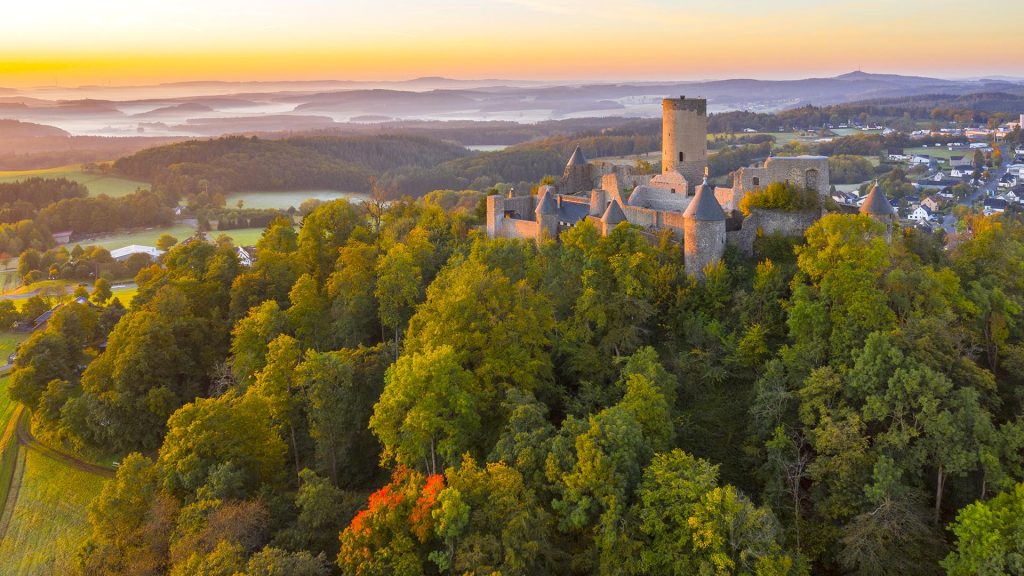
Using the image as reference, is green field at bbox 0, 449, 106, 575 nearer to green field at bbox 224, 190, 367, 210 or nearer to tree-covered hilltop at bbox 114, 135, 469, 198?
green field at bbox 224, 190, 367, 210

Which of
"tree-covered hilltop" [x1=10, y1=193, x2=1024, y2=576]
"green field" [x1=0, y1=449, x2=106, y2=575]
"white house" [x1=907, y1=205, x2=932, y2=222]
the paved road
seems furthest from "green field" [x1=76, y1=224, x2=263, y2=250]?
"white house" [x1=907, y1=205, x2=932, y2=222]

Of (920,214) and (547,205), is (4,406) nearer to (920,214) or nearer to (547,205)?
(547,205)

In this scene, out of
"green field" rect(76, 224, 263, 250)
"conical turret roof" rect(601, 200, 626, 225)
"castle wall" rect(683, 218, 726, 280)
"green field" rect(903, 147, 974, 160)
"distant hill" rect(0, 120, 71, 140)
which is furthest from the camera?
"distant hill" rect(0, 120, 71, 140)

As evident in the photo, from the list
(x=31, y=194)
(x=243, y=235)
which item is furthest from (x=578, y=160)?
(x=31, y=194)

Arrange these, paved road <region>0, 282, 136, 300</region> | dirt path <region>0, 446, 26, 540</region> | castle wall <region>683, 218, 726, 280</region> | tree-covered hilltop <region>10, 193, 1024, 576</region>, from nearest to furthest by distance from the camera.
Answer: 1. tree-covered hilltop <region>10, 193, 1024, 576</region>
2. castle wall <region>683, 218, 726, 280</region>
3. dirt path <region>0, 446, 26, 540</region>
4. paved road <region>0, 282, 136, 300</region>

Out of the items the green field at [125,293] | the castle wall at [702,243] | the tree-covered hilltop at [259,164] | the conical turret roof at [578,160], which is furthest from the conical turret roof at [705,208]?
the tree-covered hilltop at [259,164]

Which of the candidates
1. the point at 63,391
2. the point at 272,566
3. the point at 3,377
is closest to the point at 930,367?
the point at 272,566
